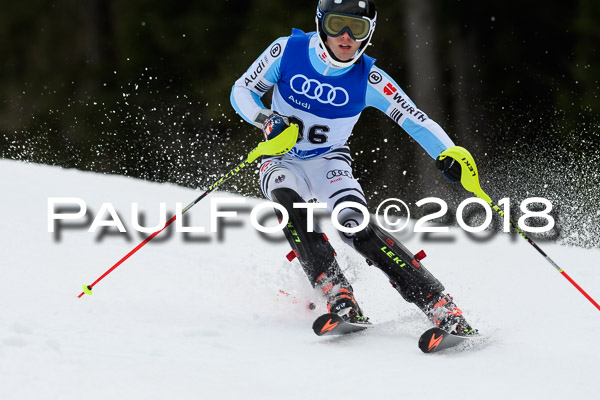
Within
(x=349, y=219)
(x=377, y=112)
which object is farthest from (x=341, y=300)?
(x=377, y=112)

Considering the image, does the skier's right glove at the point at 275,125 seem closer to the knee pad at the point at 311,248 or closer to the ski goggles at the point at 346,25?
the knee pad at the point at 311,248

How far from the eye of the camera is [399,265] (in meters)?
3.79

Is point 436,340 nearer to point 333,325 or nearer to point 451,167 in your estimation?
point 333,325

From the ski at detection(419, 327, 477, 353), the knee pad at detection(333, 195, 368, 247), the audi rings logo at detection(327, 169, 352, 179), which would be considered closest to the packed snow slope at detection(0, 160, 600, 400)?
the ski at detection(419, 327, 477, 353)

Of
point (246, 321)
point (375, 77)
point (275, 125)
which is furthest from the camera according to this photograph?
A: point (375, 77)

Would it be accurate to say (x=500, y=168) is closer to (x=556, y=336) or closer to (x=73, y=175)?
(x=73, y=175)

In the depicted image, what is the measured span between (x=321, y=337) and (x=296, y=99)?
1258mm

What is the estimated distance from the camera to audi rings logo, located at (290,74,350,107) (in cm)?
408

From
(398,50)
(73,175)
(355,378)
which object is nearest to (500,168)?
(398,50)

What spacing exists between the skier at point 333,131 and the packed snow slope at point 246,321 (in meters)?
0.25

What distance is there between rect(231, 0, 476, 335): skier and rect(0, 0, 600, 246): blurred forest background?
3.98 meters

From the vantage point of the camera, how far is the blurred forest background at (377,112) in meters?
13.1

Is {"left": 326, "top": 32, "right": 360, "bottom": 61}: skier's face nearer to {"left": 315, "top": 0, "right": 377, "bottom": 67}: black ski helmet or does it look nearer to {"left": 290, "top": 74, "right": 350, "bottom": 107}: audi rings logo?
{"left": 315, "top": 0, "right": 377, "bottom": 67}: black ski helmet

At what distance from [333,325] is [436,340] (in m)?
0.45
